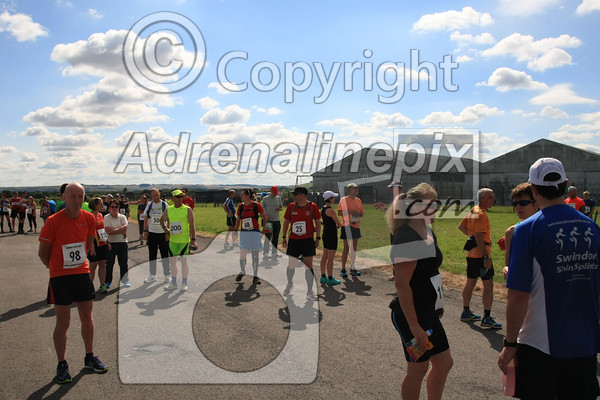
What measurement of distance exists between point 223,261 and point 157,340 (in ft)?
21.7

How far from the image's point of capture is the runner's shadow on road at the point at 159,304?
688 centimetres

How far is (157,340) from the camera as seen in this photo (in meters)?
5.49

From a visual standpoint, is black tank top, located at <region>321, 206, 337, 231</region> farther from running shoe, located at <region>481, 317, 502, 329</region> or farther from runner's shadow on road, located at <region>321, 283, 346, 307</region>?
running shoe, located at <region>481, 317, 502, 329</region>

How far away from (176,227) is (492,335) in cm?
602

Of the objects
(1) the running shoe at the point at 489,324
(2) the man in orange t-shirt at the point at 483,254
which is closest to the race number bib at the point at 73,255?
(2) the man in orange t-shirt at the point at 483,254

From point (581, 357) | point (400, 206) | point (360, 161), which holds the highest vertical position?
point (360, 161)

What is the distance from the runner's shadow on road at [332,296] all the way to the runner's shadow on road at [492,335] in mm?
2248

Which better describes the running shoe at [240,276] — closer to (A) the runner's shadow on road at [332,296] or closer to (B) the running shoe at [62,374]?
(A) the runner's shadow on road at [332,296]

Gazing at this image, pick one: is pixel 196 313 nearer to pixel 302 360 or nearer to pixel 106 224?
pixel 302 360

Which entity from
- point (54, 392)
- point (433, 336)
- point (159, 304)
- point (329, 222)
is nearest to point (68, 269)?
point (54, 392)

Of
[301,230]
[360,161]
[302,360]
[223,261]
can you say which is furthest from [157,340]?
[360,161]

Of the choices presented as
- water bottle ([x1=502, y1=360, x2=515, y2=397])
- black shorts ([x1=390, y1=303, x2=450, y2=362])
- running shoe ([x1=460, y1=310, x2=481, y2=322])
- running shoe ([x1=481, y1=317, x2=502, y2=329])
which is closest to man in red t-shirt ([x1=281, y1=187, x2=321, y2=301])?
running shoe ([x1=460, y1=310, x2=481, y2=322])

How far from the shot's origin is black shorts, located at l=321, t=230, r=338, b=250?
9008mm

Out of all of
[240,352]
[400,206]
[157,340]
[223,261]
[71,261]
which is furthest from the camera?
[223,261]
